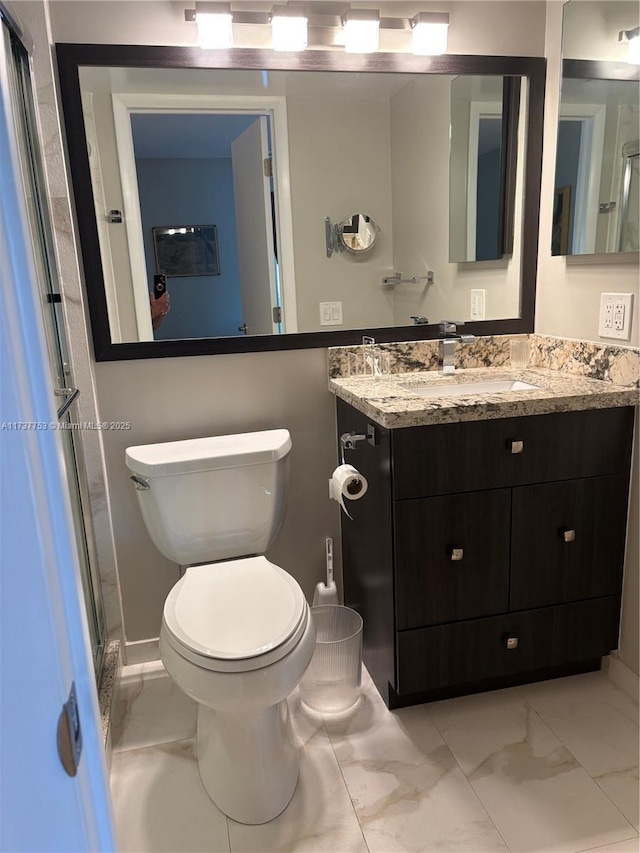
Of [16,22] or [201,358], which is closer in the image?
[16,22]

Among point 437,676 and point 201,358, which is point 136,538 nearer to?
point 201,358

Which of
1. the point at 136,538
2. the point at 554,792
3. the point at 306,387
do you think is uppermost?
the point at 306,387

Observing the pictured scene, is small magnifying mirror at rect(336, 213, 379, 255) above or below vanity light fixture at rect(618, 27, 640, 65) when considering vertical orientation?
below

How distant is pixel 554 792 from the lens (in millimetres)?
1553

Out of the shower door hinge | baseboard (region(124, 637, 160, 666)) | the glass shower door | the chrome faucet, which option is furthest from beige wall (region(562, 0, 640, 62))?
baseboard (region(124, 637, 160, 666))

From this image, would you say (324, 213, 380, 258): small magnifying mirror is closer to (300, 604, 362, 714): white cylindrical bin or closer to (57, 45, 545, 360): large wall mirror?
(57, 45, 545, 360): large wall mirror

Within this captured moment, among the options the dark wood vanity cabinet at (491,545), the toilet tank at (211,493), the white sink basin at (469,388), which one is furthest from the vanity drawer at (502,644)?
the white sink basin at (469,388)

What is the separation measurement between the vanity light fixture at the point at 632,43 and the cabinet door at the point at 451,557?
1.17 meters

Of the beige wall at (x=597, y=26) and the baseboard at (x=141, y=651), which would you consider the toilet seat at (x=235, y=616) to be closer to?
the baseboard at (x=141, y=651)

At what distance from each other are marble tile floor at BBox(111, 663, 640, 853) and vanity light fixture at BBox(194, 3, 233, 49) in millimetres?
1933

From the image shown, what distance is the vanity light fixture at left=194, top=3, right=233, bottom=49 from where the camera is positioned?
1.70 metres

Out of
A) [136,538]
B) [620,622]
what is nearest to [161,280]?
[136,538]

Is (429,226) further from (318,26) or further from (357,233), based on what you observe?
(318,26)

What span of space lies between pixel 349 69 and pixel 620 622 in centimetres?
186
